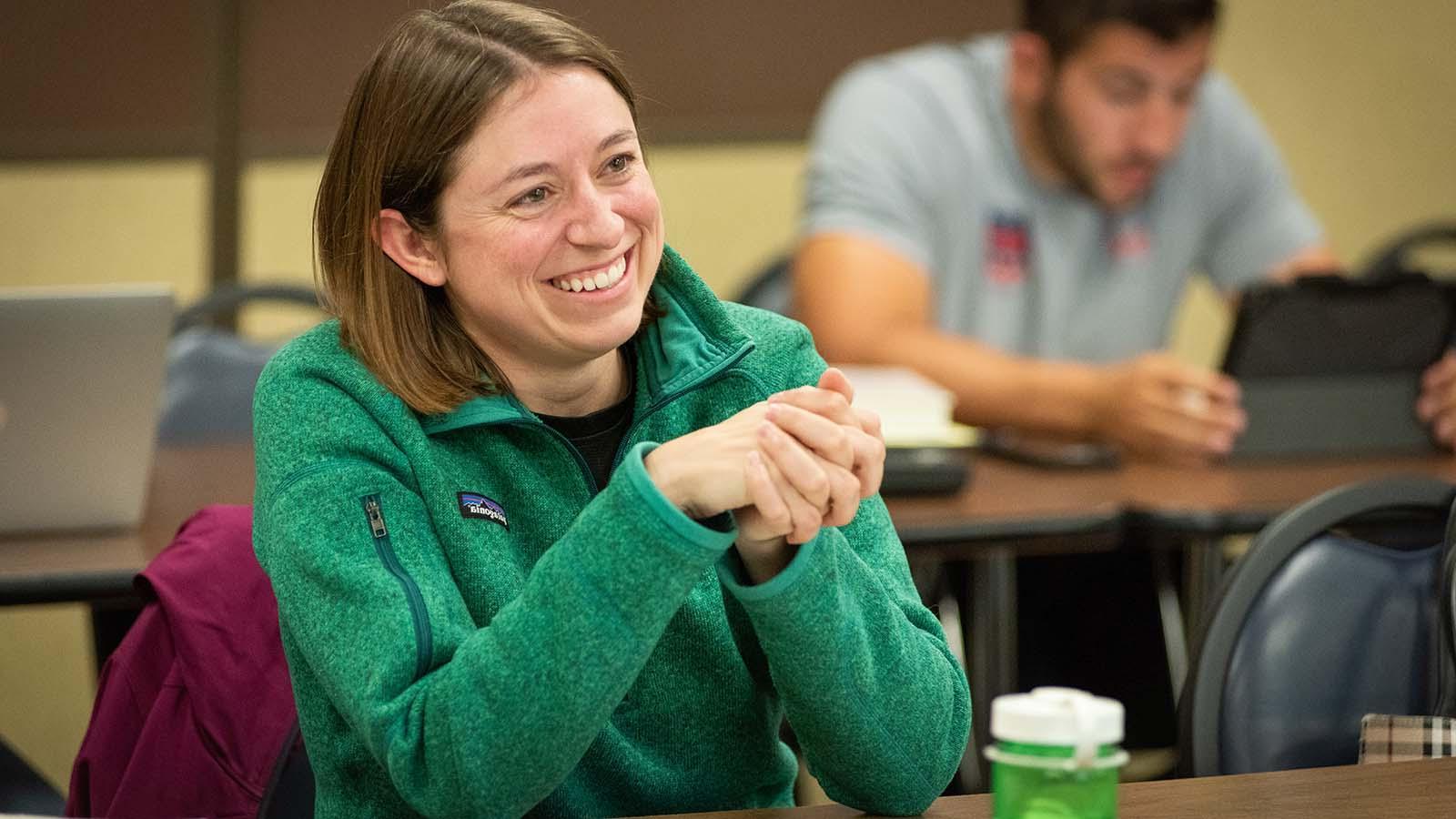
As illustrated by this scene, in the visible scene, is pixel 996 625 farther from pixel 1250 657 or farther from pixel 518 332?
pixel 518 332

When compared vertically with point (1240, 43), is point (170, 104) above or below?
below

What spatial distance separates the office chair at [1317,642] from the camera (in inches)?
57.2

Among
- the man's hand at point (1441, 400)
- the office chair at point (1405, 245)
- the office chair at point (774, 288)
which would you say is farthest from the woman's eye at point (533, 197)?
the office chair at point (1405, 245)

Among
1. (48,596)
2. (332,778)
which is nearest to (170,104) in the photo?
(48,596)

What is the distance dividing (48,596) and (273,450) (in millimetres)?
735

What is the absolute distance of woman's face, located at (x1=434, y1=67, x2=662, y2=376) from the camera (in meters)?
1.25

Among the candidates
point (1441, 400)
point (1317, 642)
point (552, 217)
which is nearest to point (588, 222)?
point (552, 217)

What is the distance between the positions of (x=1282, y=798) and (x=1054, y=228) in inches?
89.3

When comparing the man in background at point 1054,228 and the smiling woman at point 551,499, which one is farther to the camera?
the man in background at point 1054,228

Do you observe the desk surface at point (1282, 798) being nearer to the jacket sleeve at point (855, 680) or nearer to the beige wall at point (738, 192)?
the jacket sleeve at point (855, 680)

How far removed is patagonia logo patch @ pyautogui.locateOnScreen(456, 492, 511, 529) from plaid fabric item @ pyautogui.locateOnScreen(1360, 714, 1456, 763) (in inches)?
28.0

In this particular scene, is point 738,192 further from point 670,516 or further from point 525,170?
point 670,516

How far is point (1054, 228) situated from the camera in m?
3.31

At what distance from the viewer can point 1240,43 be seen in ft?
16.8
